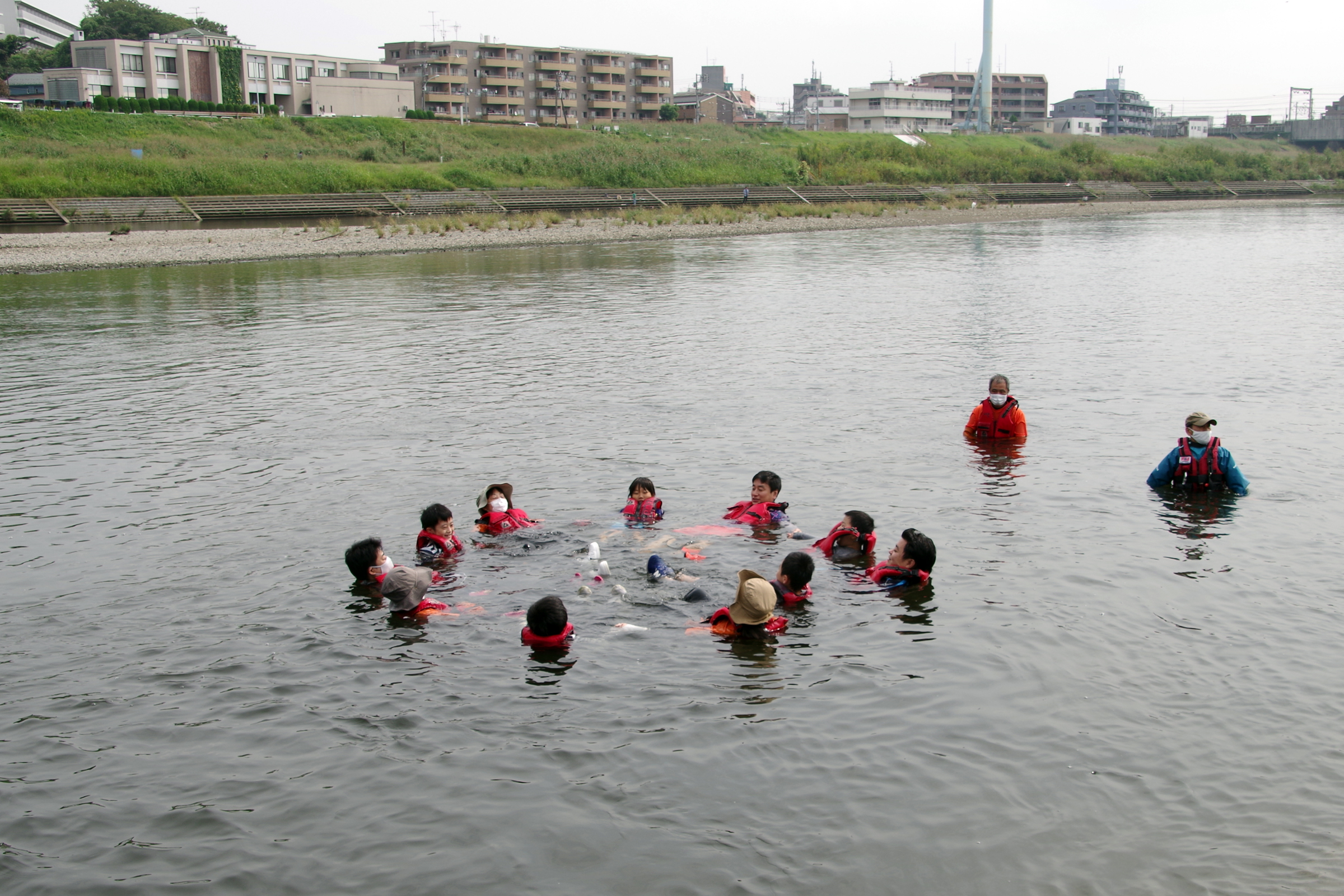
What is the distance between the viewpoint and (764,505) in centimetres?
1309

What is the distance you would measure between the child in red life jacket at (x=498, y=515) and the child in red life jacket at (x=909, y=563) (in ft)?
14.1

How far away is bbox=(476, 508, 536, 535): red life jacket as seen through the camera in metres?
12.9

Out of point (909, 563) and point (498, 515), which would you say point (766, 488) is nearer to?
point (909, 563)

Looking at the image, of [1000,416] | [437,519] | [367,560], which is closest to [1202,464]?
[1000,416]

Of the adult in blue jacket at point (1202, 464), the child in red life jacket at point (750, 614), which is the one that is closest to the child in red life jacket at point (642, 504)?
the child in red life jacket at point (750, 614)

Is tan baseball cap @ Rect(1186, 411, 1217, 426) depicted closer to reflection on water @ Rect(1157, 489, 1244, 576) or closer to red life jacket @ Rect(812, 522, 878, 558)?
reflection on water @ Rect(1157, 489, 1244, 576)

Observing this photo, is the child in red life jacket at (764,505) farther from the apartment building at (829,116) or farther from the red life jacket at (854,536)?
the apartment building at (829,116)

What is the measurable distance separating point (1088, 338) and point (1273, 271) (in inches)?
779

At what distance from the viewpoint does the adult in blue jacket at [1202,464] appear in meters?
14.0

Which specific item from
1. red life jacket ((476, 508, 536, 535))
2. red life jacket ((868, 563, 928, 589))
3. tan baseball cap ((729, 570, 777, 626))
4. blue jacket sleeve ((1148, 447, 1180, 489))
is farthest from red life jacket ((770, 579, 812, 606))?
blue jacket sleeve ((1148, 447, 1180, 489))

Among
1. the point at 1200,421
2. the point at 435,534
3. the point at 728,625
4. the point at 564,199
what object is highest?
the point at 564,199

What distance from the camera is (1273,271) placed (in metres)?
41.7

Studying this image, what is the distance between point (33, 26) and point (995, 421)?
151137 mm

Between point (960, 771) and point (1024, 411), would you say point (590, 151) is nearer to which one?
point (1024, 411)
